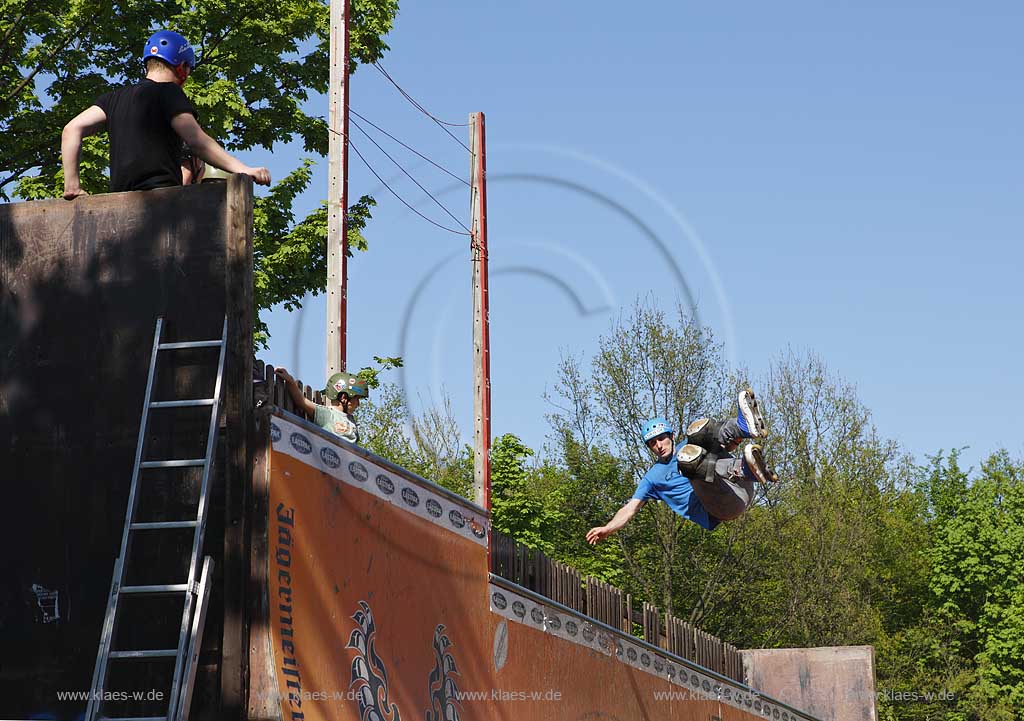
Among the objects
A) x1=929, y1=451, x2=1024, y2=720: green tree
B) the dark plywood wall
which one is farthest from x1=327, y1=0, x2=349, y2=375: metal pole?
x1=929, y1=451, x2=1024, y2=720: green tree

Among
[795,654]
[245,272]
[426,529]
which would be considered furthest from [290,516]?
[795,654]

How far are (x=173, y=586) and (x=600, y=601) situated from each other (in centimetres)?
824

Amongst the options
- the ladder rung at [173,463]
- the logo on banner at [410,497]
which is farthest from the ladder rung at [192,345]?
the logo on banner at [410,497]

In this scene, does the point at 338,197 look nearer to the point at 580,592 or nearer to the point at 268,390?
the point at 580,592

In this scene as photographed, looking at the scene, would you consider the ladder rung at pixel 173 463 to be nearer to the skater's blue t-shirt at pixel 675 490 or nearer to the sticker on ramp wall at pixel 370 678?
the sticker on ramp wall at pixel 370 678

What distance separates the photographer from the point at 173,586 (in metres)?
7.18

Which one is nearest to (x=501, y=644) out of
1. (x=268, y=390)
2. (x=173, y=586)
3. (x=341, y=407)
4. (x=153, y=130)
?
(x=341, y=407)

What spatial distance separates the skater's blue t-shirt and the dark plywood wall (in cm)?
582

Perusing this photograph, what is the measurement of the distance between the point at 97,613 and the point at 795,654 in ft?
52.9

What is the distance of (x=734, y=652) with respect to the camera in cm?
1916

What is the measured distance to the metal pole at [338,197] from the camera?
1480 centimetres

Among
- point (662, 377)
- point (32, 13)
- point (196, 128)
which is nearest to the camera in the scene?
point (196, 128)

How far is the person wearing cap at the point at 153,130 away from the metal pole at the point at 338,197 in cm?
629

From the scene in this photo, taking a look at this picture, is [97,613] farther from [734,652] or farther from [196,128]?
[734,652]
